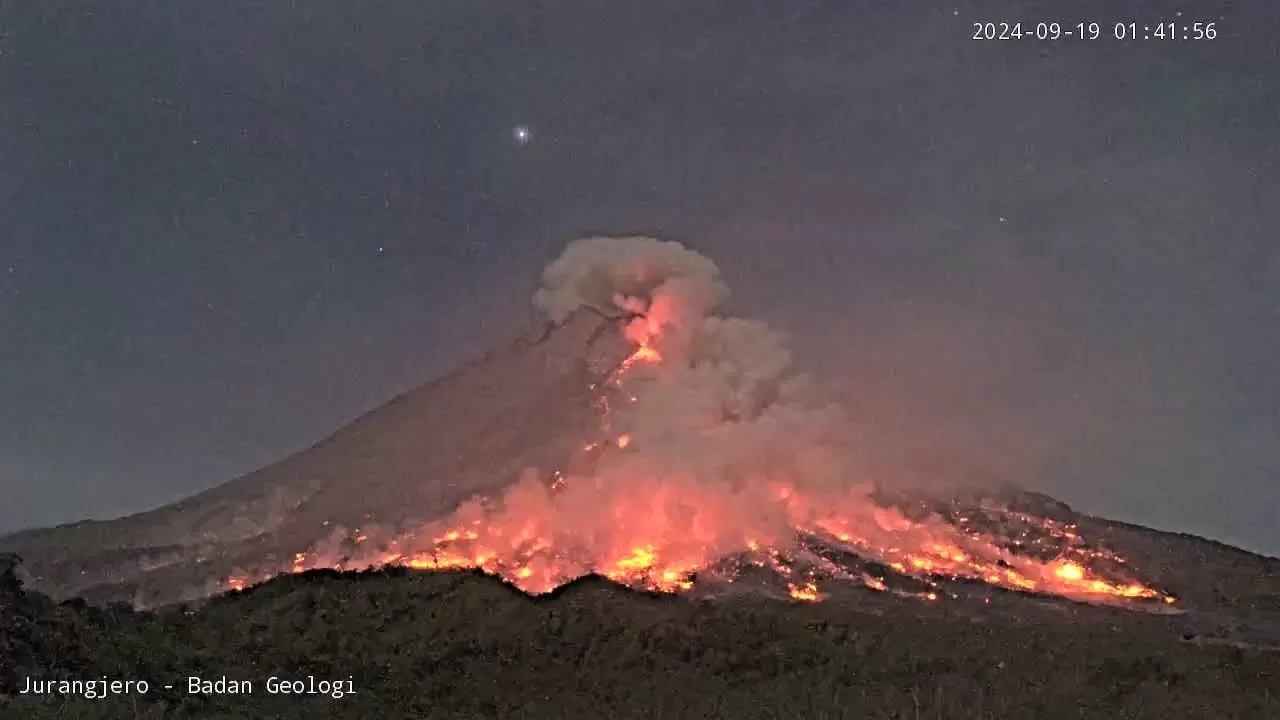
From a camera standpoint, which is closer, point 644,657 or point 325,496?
point 644,657

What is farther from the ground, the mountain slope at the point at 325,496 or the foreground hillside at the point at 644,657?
the mountain slope at the point at 325,496

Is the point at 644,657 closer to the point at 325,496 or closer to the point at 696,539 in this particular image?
the point at 696,539

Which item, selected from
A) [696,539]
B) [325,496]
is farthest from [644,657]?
[325,496]

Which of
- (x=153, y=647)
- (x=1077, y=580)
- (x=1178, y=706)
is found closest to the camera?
(x=153, y=647)

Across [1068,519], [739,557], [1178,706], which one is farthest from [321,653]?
[1068,519]

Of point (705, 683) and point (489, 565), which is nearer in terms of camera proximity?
point (705, 683)

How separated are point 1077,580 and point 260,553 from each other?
95.4 m

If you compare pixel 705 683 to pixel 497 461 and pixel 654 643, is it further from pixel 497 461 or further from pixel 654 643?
pixel 497 461

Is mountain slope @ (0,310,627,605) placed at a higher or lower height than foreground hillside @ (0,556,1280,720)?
higher

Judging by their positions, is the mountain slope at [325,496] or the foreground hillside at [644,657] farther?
the mountain slope at [325,496]

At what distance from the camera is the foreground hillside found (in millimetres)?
77250

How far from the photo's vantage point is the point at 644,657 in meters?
91.1

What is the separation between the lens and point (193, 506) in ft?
585

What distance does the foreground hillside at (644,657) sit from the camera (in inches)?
3041
